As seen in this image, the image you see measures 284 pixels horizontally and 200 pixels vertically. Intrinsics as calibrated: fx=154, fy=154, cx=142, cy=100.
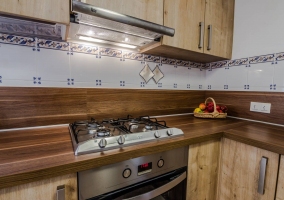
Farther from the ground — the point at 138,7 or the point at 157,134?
the point at 138,7

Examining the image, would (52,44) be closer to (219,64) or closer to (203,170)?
(203,170)

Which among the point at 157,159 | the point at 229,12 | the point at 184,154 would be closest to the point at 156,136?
the point at 157,159

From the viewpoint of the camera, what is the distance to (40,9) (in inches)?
24.8

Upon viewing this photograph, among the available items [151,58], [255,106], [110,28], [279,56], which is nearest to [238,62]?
[279,56]

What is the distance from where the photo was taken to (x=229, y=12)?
1.33 m

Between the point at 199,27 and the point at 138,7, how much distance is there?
512mm

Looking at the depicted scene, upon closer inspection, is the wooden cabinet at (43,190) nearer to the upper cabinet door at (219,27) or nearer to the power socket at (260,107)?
the upper cabinet door at (219,27)

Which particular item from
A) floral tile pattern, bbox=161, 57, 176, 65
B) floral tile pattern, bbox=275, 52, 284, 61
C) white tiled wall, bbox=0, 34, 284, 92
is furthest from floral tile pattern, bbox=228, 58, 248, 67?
floral tile pattern, bbox=161, 57, 176, 65

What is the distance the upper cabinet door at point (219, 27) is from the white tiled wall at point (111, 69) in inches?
7.2

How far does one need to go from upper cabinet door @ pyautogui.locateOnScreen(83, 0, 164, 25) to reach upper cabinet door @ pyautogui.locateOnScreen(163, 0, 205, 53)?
0.20 feet

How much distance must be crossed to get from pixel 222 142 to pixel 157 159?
18.7 inches

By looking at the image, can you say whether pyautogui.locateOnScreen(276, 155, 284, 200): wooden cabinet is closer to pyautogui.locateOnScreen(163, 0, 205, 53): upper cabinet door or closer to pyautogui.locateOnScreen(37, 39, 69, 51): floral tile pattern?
pyautogui.locateOnScreen(163, 0, 205, 53): upper cabinet door

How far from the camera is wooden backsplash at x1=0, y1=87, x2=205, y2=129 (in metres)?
0.84

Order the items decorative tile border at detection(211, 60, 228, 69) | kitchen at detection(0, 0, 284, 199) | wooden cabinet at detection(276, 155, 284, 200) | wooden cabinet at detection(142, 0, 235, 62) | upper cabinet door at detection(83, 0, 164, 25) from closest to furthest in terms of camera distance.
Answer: kitchen at detection(0, 0, 284, 199), wooden cabinet at detection(276, 155, 284, 200), upper cabinet door at detection(83, 0, 164, 25), wooden cabinet at detection(142, 0, 235, 62), decorative tile border at detection(211, 60, 228, 69)
